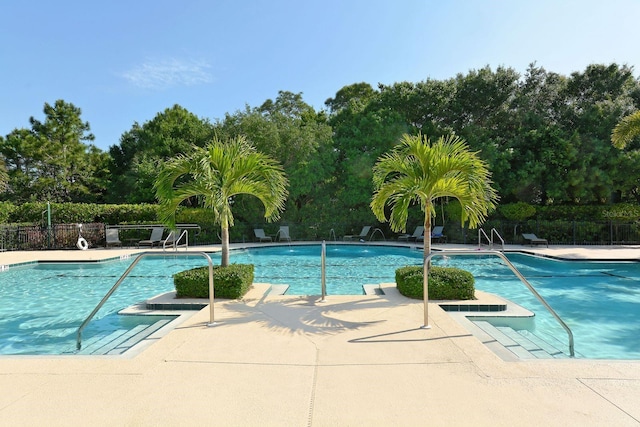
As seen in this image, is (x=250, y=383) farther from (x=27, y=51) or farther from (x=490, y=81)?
(x=27, y=51)

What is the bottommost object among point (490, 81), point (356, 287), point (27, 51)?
point (356, 287)

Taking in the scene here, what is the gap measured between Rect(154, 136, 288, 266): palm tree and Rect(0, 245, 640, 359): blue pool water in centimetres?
218

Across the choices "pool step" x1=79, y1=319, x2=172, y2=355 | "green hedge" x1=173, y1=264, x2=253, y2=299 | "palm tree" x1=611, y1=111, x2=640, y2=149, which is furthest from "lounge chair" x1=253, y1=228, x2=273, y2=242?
"palm tree" x1=611, y1=111, x2=640, y2=149

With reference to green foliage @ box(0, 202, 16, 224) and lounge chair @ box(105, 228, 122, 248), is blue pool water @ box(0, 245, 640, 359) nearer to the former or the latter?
lounge chair @ box(105, 228, 122, 248)

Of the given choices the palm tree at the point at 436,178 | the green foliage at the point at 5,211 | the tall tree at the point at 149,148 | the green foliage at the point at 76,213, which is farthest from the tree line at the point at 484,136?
the palm tree at the point at 436,178

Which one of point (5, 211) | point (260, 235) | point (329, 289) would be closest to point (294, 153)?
point (260, 235)

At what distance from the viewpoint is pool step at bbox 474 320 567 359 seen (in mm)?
4309

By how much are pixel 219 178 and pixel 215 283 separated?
194 centimetres

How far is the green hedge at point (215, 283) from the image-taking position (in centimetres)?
657

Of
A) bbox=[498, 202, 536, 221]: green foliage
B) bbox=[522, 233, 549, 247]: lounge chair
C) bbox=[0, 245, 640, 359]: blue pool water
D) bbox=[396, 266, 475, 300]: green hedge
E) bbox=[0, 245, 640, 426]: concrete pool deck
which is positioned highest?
bbox=[498, 202, 536, 221]: green foliage

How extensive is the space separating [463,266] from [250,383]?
37.2 feet

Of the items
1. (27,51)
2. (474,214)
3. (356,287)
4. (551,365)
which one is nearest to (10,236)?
(27,51)

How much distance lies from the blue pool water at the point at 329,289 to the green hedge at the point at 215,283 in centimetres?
85

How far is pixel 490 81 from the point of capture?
778 inches
